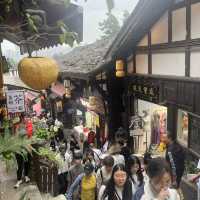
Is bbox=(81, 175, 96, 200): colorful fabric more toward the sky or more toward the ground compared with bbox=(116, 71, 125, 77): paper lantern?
more toward the ground

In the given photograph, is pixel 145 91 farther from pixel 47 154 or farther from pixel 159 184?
pixel 159 184

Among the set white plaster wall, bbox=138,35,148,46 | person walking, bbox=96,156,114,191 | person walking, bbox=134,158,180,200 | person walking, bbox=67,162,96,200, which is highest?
white plaster wall, bbox=138,35,148,46

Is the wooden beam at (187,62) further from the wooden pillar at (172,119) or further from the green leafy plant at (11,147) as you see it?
the green leafy plant at (11,147)

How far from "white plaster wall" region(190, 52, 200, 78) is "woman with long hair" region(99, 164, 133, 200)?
3243 mm

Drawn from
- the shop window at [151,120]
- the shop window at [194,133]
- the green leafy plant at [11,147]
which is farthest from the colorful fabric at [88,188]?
the shop window at [151,120]

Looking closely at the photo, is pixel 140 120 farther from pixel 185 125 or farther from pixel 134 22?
pixel 134 22

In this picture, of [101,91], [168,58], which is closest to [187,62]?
[168,58]

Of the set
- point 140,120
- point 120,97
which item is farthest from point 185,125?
point 120,97

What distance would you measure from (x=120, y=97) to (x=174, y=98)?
4347 mm

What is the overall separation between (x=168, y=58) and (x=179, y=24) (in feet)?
3.26

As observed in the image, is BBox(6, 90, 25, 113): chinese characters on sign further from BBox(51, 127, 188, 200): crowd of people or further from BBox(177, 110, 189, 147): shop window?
BBox(177, 110, 189, 147): shop window

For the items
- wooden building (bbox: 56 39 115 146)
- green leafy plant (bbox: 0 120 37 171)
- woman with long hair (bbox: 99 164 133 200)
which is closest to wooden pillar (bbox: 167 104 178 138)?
wooden building (bbox: 56 39 115 146)

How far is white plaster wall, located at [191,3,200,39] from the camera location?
7.53 metres

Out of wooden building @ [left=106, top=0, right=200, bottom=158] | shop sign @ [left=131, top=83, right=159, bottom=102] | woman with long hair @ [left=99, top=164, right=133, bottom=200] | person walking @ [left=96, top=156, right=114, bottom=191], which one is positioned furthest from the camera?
shop sign @ [left=131, top=83, right=159, bottom=102]
